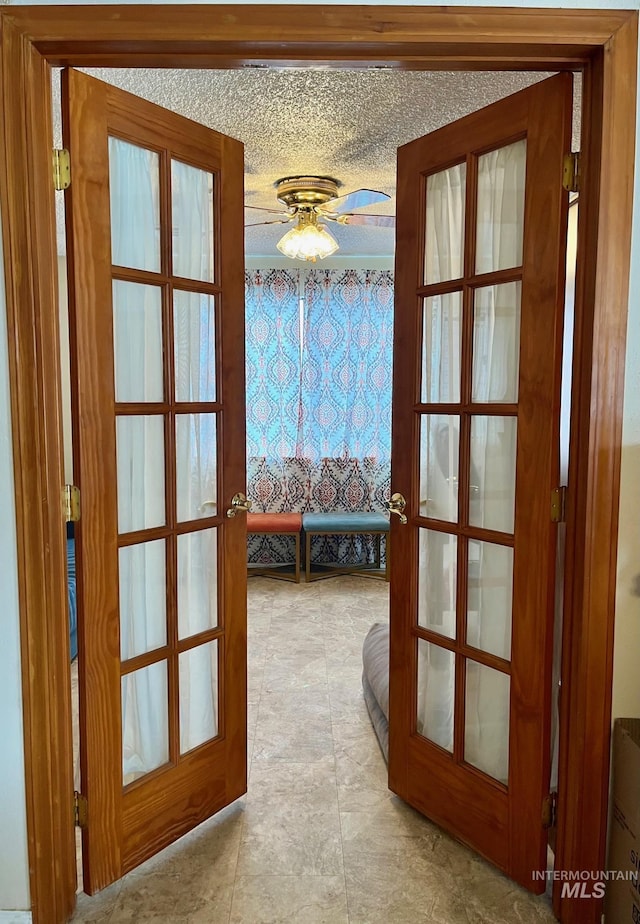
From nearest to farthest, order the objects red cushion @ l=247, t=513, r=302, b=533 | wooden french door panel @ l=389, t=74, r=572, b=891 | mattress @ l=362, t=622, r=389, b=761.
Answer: wooden french door panel @ l=389, t=74, r=572, b=891, mattress @ l=362, t=622, r=389, b=761, red cushion @ l=247, t=513, r=302, b=533

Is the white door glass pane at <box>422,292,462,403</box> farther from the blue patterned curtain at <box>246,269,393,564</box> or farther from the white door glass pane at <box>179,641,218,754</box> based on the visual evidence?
the blue patterned curtain at <box>246,269,393,564</box>

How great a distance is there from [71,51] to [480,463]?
1.47m

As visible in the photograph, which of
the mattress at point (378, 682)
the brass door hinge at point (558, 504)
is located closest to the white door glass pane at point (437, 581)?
the brass door hinge at point (558, 504)

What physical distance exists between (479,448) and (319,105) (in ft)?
4.90

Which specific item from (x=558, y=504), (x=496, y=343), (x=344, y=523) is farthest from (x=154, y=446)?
(x=344, y=523)

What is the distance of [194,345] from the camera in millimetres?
2006

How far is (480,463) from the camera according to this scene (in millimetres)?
1933

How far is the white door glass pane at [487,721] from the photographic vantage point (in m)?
1.91

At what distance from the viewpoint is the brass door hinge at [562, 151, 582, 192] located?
1.64 m

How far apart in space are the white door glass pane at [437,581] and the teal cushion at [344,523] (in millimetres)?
2931

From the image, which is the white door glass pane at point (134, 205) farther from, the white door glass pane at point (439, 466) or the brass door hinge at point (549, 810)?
the brass door hinge at point (549, 810)

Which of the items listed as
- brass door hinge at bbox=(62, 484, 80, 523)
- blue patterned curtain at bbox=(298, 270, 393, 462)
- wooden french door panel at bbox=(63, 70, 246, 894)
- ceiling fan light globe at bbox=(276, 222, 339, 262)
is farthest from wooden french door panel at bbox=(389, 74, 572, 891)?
blue patterned curtain at bbox=(298, 270, 393, 462)

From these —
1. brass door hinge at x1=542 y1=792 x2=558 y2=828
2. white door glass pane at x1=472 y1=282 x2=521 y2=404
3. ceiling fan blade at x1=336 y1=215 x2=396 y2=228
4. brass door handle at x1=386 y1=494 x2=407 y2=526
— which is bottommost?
brass door hinge at x1=542 y1=792 x2=558 y2=828

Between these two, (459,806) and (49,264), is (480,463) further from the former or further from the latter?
(49,264)
